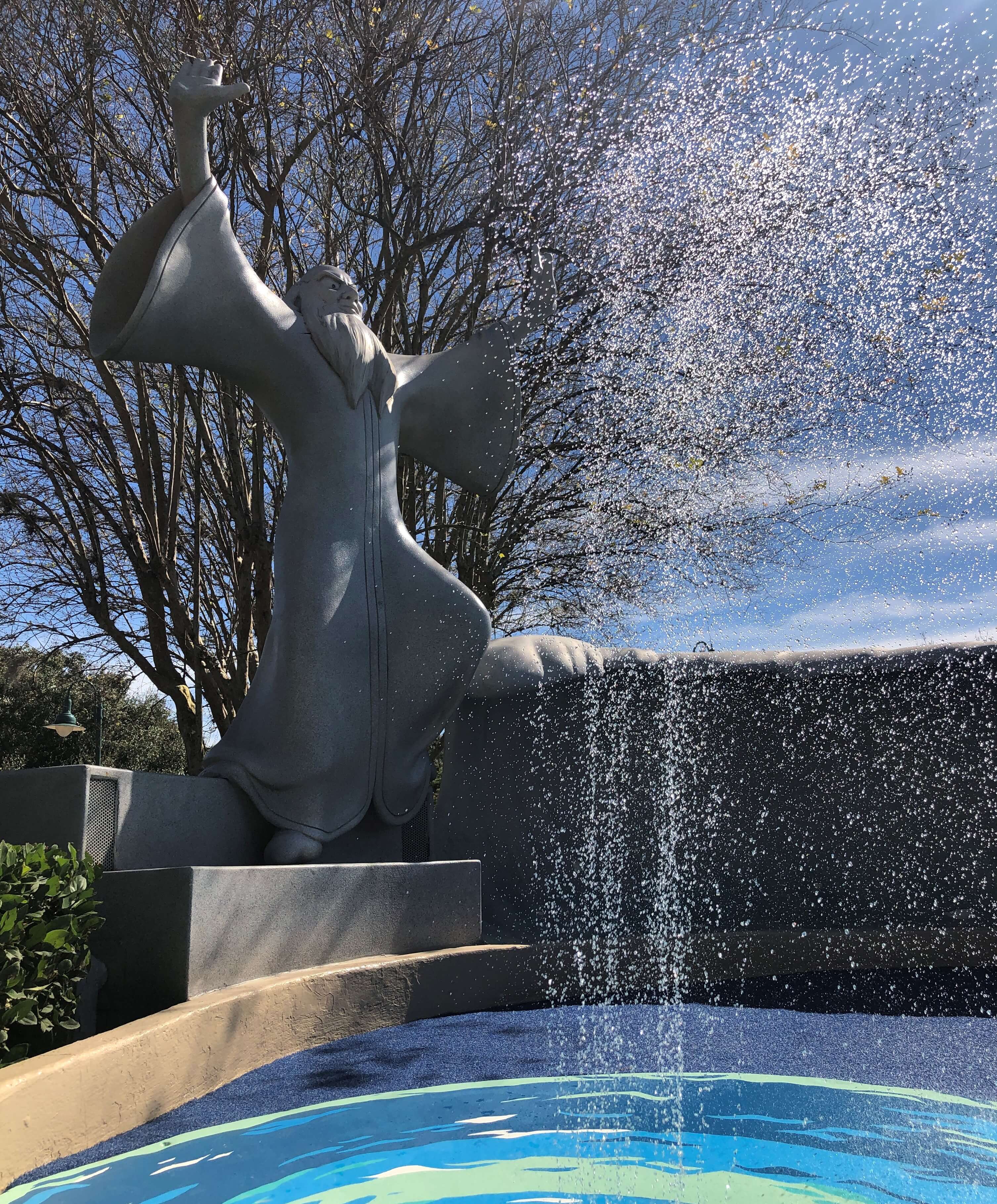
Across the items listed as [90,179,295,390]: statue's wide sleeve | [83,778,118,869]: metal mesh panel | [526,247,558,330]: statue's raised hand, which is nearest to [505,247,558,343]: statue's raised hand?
[526,247,558,330]: statue's raised hand

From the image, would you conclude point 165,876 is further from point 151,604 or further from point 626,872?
point 151,604

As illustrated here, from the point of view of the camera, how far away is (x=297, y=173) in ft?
30.9

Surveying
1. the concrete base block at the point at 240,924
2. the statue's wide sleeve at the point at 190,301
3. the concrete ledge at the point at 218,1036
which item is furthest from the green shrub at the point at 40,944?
the statue's wide sleeve at the point at 190,301

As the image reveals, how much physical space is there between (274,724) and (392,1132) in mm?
2166

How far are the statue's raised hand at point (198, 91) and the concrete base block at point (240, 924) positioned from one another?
3168 millimetres

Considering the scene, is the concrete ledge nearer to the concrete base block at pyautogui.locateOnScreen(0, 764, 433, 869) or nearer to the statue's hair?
the concrete base block at pyautogui.locateOnScreen(0, 764, 433, 869)

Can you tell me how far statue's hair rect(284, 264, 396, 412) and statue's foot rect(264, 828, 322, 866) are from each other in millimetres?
2054

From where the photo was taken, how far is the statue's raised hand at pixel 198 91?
170 inches

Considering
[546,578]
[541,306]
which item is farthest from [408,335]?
[541,306]

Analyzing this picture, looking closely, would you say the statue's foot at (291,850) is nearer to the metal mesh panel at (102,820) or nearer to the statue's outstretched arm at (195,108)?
the metal mesh panel at (102,820)

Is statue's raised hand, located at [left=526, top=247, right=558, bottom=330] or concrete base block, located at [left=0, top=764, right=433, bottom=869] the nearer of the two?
concrete base block, located at [left=0, top=764, right=433, bottom=869]

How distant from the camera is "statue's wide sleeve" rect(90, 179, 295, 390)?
14.6 feet

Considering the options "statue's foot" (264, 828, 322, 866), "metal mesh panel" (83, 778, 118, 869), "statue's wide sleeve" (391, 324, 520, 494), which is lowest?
"statue's foot" (264, 828, 322, 866)

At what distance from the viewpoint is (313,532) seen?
476cm
